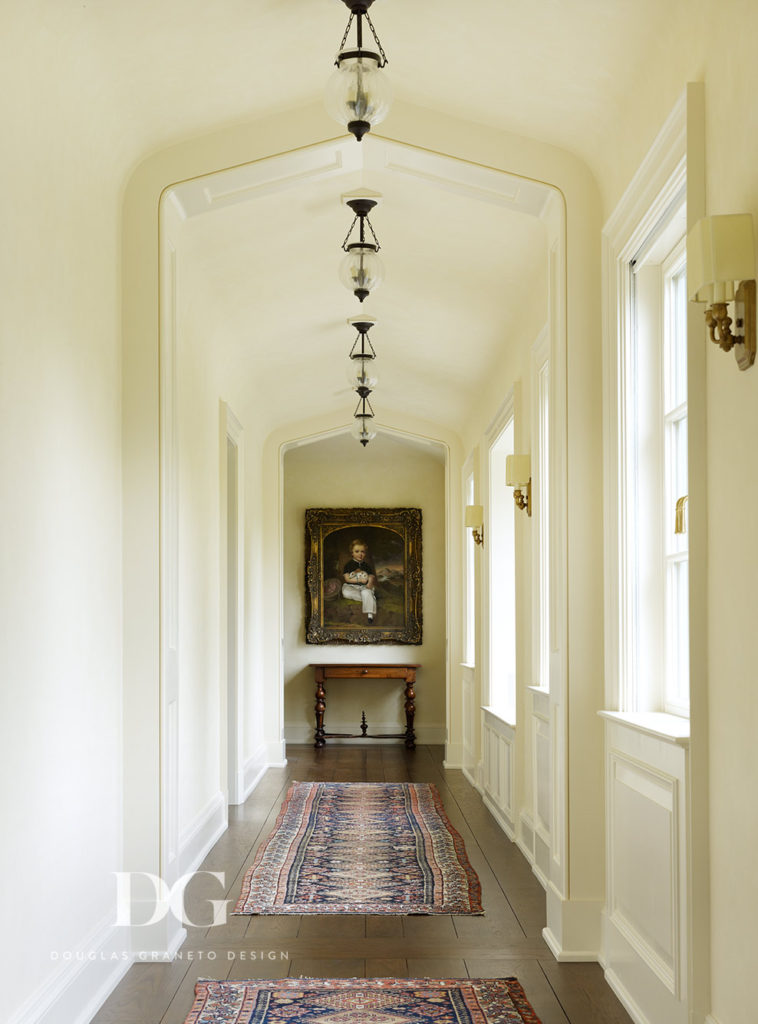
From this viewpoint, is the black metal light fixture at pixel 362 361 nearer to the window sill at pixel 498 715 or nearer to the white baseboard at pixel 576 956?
the window sill at pixel 498 715

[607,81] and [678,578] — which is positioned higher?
[607,81]

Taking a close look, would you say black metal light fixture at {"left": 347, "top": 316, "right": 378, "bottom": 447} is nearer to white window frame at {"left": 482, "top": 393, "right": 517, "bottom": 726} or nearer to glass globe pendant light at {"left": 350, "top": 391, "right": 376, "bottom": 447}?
glass globe pendant light at {"left": 350, "top": 391, "right": 376, "bottom": 447}

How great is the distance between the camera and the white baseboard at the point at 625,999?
3436 mm

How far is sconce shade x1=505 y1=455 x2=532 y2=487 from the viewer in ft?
19.2

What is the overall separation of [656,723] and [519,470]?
2508 mm

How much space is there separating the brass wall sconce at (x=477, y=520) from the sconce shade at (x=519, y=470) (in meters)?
2.21

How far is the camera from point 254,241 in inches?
223

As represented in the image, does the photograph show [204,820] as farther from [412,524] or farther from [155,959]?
[412,524]

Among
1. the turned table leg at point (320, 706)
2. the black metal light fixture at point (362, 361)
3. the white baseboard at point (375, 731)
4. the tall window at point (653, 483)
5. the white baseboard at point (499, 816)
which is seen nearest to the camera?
the tall window at point (653, 483)

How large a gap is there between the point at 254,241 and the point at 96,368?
6.56 feet

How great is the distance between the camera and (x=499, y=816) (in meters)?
Answer: 7.02

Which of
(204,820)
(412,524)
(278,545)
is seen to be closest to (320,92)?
(204,820)

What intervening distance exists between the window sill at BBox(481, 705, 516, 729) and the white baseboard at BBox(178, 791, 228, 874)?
1887mm

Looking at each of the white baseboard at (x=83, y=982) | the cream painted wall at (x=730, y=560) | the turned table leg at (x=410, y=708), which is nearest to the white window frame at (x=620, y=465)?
the cream painted wall at (x=730, y=560)
